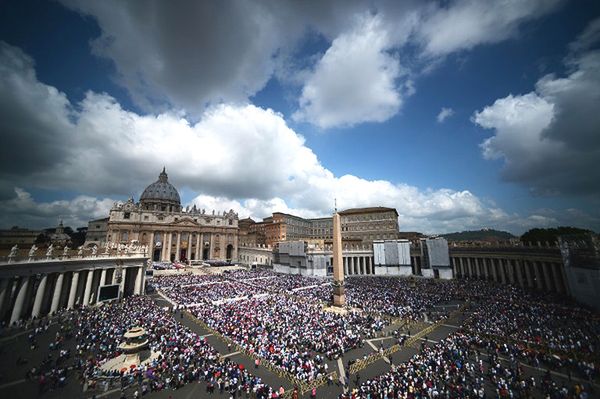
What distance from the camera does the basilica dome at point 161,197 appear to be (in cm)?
10365

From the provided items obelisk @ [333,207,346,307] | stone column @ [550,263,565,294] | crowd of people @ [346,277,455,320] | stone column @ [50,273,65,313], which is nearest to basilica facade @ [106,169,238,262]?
stone column @ [50,273,65,313]

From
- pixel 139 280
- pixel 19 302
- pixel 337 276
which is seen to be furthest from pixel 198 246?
pixel 337 276

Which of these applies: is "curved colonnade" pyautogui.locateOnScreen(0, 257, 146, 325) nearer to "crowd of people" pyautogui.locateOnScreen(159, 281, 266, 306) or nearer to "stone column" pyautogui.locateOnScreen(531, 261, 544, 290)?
"crowd of people" pyautogui.locateOnScreen(159, 281, 266, 306)

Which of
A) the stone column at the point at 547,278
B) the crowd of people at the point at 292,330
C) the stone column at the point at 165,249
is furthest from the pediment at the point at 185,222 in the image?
the stone column at the point at 547,278

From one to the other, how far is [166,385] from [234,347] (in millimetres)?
5907

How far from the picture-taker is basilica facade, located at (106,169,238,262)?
258 ft

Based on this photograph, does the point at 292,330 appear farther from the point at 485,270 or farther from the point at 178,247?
the point at 178,247

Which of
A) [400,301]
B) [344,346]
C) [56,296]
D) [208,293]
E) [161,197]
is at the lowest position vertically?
[344,346]

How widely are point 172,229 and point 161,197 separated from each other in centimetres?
2874

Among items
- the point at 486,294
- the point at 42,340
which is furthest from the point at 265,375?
the point at 486,294

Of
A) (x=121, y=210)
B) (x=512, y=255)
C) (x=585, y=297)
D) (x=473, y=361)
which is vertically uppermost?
(x=121, y=210)

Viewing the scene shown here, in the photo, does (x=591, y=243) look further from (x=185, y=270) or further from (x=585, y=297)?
(x=185, y=270)

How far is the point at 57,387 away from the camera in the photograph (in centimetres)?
→ 1346

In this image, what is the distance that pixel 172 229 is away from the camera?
85.6 meters
